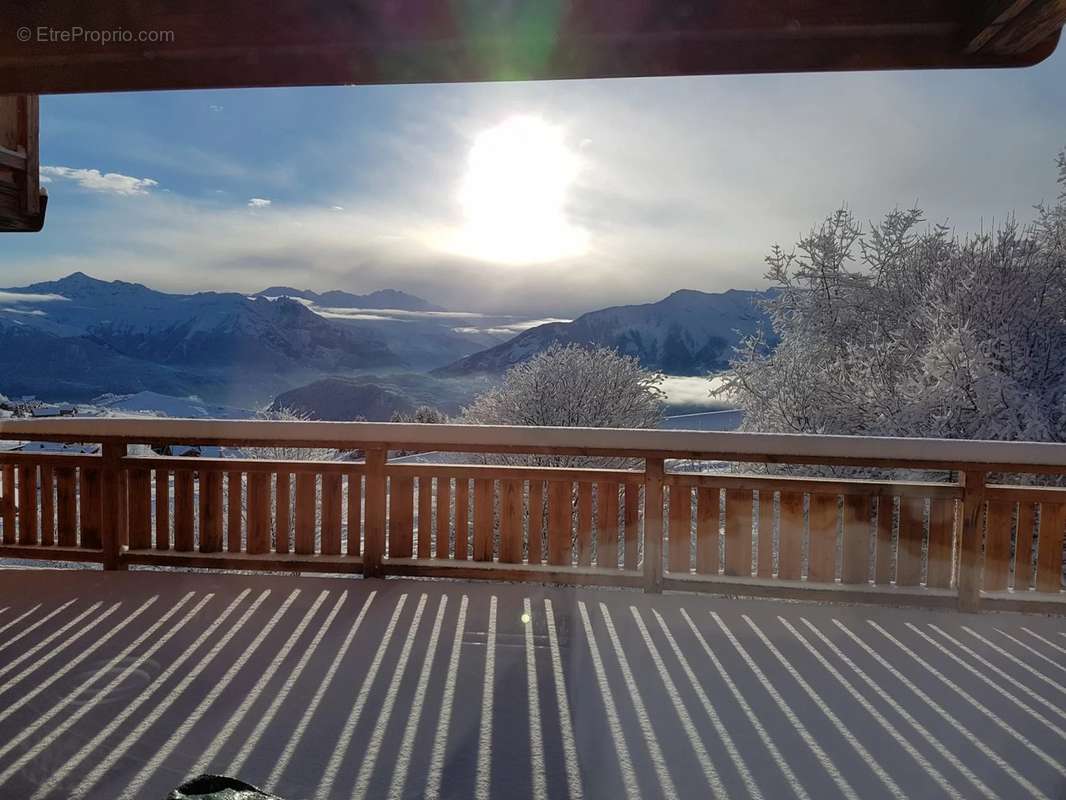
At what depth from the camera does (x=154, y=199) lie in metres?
15.8

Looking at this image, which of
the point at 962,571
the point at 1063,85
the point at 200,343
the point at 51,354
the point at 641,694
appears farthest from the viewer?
the point at 200,343

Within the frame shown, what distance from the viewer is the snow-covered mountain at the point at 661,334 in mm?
20047

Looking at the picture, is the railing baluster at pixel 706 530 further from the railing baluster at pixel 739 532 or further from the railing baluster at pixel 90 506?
the railing baluster at pixel 90 506

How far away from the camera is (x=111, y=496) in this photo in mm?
4438

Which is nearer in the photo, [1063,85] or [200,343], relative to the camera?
[1063,85]

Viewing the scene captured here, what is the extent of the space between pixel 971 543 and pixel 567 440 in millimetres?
2449

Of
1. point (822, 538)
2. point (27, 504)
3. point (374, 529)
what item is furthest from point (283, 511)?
point (822, 538)

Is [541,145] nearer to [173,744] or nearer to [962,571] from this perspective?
[962,571]

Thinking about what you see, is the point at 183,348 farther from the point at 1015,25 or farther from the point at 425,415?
the point at 1015,25

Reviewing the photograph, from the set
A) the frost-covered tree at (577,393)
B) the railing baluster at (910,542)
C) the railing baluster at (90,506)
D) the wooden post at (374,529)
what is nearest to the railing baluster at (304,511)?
the wooden post at (374,529)

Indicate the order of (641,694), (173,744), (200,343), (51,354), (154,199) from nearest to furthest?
(173,744) → (641,694) → (154,199) → (51,354) → (200,343)

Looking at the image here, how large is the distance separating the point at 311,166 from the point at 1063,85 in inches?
515

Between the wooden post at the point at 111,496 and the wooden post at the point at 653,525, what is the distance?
3.45 metres

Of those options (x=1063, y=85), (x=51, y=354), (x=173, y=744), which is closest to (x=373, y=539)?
(x=173, y=744)
